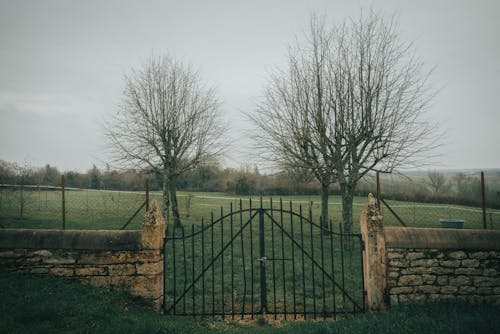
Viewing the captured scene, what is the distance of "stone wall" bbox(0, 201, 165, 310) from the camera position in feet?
15.9

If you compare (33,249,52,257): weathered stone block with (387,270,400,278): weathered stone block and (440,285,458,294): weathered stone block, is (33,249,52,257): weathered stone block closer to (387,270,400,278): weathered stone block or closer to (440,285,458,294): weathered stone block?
(387,270,400,278): weathered stone block

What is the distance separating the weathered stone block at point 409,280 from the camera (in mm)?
4848

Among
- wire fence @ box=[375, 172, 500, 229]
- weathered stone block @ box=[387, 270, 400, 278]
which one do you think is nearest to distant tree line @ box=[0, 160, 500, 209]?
wire fence @ box=[375, 172, 500, 229]

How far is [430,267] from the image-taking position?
488cm

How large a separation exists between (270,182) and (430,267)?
23.1 meters

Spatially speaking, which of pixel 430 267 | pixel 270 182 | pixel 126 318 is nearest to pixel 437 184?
pixel 270 182

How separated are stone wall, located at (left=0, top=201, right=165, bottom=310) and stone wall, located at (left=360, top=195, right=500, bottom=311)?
3.65 meters

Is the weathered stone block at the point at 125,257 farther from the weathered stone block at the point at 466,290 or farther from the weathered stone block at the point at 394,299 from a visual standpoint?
the weathered stone block at the point at 466,290

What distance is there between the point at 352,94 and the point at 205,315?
8020mm

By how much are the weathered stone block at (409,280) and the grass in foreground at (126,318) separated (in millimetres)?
372

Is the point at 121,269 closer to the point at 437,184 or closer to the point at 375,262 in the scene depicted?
the point at 375,262

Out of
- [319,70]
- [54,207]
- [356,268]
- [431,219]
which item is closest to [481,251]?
[356,268]

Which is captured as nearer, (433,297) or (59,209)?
(433,297)

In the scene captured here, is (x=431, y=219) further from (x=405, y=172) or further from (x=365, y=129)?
(x=365, y=129)
